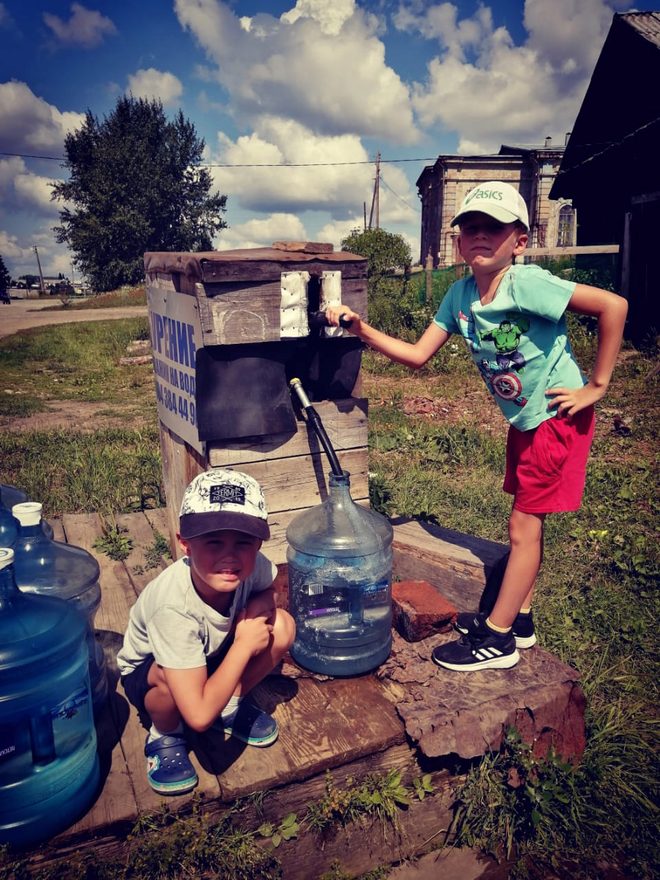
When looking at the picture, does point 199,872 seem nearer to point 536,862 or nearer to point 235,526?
point 235,526

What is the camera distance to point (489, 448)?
20.9 ft

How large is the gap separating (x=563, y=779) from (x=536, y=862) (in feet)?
1.05

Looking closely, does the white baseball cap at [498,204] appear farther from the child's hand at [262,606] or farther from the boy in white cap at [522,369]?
the child's hand at [262,606]

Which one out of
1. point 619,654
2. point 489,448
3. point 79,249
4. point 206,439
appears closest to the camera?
point 206,439

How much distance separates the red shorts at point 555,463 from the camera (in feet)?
8.68

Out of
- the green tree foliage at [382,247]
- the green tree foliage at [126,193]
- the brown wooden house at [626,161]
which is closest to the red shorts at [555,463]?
the brown wooden house at [626,161]

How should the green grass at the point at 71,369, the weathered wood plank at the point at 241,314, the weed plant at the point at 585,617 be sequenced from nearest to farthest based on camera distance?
the weed plant at the point at 585,617
the weathered wood plank at the point at 241,314
the green grass at the point at 71,369

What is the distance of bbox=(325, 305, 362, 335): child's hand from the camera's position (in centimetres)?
279

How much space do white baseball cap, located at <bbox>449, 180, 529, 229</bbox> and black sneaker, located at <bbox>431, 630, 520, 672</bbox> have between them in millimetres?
1754

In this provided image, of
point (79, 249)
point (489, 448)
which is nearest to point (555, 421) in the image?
point (489, 448)

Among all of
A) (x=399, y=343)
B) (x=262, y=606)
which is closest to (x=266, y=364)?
(x=399, y=343)

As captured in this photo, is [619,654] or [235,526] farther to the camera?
[619,654]

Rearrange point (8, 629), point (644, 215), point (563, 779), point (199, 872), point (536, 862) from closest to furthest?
1. point (8, 629)
2. point (199, 872)
3. point (536, 862)
4. point (563, 779)
5. point (644, 215)

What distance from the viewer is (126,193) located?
143 feet
